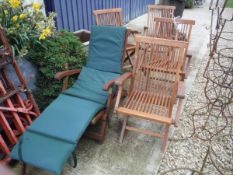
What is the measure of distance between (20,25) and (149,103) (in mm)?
1720

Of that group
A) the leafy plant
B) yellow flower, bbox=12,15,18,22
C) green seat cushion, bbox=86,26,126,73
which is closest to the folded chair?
green seat cushion, bbox=86,26,126,73

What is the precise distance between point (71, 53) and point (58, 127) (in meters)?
1.33

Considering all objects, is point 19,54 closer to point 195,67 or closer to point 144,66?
point 144,66

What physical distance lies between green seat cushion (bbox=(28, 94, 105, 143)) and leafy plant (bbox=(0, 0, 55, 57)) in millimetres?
723

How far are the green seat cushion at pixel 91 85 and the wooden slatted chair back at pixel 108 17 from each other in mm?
1209

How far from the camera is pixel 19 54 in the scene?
7.89 feet

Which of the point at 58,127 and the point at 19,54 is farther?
the point at 19,54

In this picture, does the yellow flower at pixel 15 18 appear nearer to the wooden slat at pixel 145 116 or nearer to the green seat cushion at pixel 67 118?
the green seat cushion at pixel 67 118

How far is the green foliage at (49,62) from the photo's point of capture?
109 inches

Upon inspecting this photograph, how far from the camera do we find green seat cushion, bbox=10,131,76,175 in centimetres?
184

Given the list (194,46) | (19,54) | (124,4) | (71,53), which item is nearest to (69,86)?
(71,53)

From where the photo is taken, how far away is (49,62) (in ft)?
9.10

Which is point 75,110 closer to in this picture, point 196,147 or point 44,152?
point 44,152

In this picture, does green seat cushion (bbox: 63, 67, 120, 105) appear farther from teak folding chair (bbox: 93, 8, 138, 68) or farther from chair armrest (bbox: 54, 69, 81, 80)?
teak folding chair (bbox: 93, 8, 138, 68)
